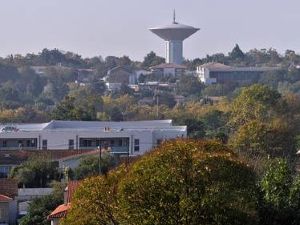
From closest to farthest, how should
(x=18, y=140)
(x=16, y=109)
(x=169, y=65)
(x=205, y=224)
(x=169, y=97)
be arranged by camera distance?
(x=205, y=224) → (x=18, y=140) → (x=16, y=109) → (x=169, y=97) → (x=169, y=65)

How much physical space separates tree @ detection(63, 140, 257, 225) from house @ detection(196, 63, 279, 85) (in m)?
90.4

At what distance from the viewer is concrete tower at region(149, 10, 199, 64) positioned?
5468 inches

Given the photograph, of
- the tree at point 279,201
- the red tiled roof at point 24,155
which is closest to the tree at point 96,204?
the tree at point 279,201

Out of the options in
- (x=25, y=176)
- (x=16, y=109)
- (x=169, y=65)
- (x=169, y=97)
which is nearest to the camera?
(x=25, y=176)

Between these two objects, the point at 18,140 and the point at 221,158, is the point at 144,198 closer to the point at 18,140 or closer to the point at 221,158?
the point at 221,158

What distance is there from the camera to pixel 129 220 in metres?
20.7

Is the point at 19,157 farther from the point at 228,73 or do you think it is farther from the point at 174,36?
the point at 174,36

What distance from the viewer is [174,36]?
141875 millimetres

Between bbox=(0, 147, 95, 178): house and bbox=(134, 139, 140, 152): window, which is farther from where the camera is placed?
bbox=(134, 139, 140, 152): window

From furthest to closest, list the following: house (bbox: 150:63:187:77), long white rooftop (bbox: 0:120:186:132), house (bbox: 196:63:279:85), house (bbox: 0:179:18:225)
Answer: house (bbox: 150:63:187:77) → house (bbox: 196:63:279:85) → long white rooftop (bbox: 0:120:186:132) → house (bbox: 0:179:18:225)

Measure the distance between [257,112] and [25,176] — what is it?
46.3 feet

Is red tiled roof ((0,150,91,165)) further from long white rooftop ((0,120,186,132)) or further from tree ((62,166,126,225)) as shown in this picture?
→ tree ((62,166,126,225))

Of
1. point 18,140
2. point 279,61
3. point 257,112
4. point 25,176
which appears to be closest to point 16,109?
point 18,140

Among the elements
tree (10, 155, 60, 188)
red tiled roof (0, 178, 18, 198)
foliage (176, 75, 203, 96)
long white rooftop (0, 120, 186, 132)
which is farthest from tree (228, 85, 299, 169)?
foliage (176, 75, 203, 96)
